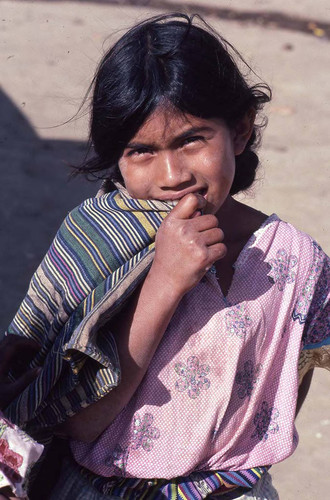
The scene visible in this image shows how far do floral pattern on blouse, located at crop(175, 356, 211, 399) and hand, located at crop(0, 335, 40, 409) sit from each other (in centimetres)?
34

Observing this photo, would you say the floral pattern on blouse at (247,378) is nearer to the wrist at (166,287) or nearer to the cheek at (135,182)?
the wrist at (166,287)

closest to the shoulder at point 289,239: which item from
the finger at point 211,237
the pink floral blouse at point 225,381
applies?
the pink floral blouse at point 225,381

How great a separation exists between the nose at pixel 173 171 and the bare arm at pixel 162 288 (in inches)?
2.4

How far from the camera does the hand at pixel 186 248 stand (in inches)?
78.9

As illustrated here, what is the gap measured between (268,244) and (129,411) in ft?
1.86

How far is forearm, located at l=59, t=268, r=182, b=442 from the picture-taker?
2033 mm

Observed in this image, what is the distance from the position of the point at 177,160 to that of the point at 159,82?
0.19m

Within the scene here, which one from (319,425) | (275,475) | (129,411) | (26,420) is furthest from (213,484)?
(319,425)

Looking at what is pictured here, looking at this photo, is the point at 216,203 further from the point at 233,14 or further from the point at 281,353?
the point at 233,14

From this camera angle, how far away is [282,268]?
A: 92.4 inches

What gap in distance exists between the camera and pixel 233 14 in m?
7.55

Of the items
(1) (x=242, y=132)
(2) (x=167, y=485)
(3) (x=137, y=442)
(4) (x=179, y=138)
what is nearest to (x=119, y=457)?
(3) (x=137, y=442)

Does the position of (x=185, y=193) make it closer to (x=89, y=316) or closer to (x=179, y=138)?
(x=179, y=138)

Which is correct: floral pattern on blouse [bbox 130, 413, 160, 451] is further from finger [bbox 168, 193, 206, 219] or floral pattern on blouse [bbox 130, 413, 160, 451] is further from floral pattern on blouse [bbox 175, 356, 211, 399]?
finger [bbox 168, 193, 206, 219]
